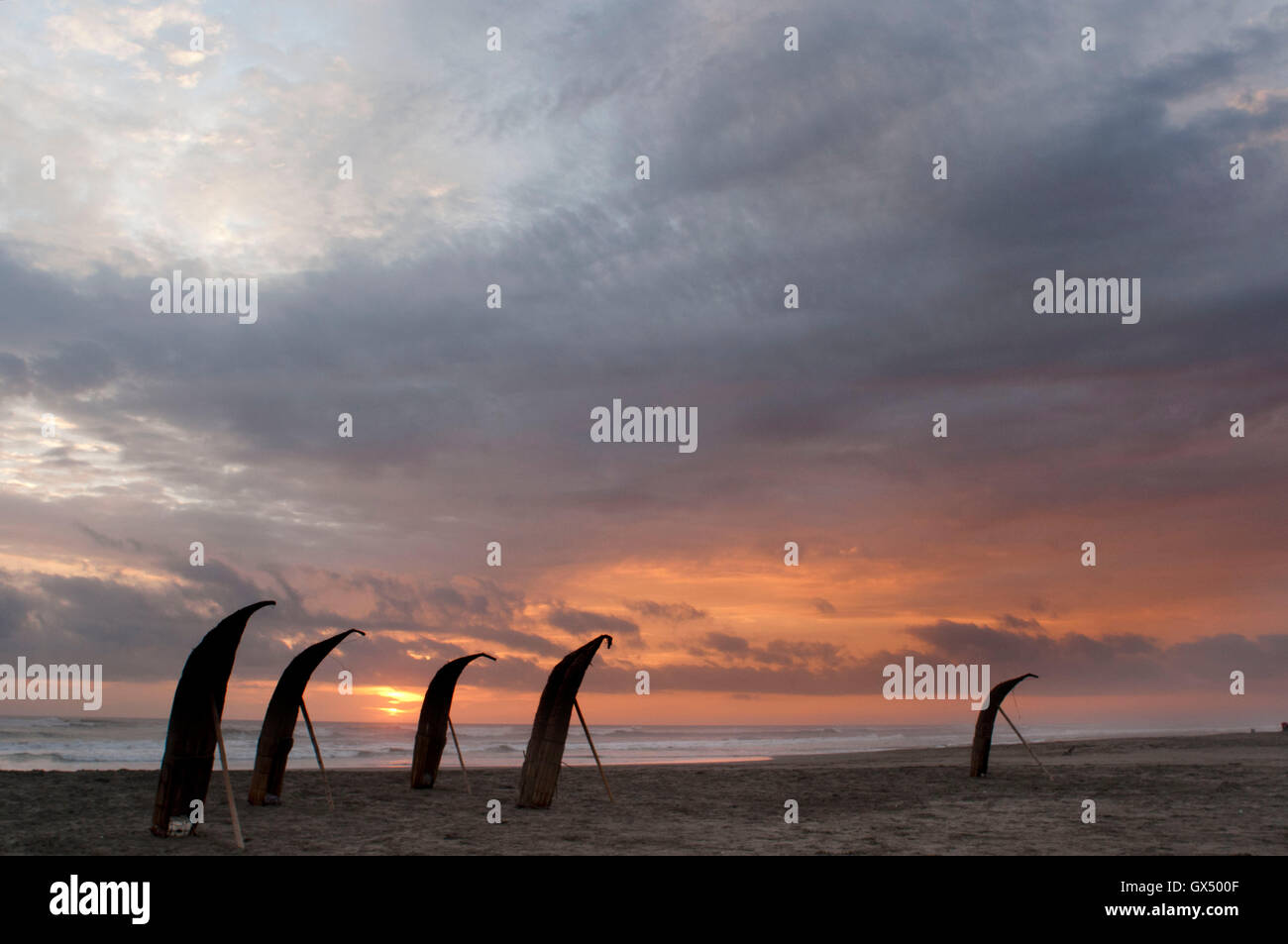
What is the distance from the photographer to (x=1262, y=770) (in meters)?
21.5

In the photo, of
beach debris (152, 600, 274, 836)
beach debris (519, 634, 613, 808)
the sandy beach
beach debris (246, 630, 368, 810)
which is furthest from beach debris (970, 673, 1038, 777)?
beach debris (152, 600, 274, 836)

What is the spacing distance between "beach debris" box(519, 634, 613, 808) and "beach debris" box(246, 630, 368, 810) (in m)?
3.49

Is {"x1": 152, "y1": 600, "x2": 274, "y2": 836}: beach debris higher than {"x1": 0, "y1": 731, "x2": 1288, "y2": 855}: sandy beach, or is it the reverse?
{"x1": 152, "y1": 600, "x2": 274, "y2": 836}: beach debris

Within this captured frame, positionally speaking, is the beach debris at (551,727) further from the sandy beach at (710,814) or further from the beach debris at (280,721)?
the beach debris at (280,721)

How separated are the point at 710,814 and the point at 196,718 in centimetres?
861

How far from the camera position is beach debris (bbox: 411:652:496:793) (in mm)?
18875

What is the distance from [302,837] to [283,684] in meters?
3.93

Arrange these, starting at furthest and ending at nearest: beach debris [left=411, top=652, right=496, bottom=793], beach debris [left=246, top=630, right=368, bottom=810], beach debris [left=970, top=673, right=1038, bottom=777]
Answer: beach debris [left=970, top=673, right=1038, bottom=777] < beach debris [left=411, top=652, right=496, bottom=793] < beach debris [left=246, top=630, right=368, bottom=810]

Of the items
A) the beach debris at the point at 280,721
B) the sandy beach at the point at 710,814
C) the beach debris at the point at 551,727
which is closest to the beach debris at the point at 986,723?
the sandy beach at the point at 710,814

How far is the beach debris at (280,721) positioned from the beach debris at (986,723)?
14.3 meters

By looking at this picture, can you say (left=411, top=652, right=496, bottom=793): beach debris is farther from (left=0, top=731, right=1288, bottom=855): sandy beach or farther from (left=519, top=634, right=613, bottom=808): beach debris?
(left=519, top=634, right=613, bottom=808): beach debris

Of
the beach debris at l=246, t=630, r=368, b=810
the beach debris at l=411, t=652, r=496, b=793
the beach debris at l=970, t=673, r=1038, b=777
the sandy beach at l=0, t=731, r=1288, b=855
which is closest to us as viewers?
the sandy beach at l=0, t=731, r=1288, b=855

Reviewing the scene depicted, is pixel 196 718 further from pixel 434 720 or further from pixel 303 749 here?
pixel 303 749
